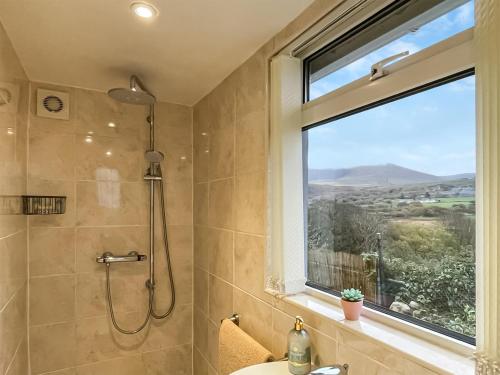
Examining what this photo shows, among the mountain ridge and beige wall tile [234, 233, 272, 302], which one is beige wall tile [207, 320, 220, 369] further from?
the mountain ridge

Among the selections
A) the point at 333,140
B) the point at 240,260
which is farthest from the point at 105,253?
the point at 333,140

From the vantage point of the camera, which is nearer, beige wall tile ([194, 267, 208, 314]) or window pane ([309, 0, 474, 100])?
window pane ([309, 0, 474, 100])

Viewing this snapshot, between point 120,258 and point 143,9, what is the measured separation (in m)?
1.57

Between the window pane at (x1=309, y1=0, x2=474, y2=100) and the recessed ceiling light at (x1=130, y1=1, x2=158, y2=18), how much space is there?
0.74m

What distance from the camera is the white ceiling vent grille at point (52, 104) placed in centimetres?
203

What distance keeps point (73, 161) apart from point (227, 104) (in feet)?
3.63

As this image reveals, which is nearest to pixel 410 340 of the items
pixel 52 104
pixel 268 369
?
pixel 268 369

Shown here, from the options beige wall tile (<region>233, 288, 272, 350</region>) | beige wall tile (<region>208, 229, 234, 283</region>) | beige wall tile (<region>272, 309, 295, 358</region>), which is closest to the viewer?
beige wall tile (<region>272, 309, 295, 358</region>)

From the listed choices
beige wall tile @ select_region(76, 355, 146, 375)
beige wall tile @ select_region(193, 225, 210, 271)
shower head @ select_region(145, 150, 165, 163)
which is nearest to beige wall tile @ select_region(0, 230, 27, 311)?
beige wall tile @ select_region(76, 355, 146, 375)

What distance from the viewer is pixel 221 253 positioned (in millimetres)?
1997

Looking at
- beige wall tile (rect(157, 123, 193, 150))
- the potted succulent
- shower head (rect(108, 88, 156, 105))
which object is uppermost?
shower head (rect(108, 88, 156, 105))

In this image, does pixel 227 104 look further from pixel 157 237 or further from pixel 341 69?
pixel 157 237

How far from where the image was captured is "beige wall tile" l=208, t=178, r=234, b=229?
6.19 ft

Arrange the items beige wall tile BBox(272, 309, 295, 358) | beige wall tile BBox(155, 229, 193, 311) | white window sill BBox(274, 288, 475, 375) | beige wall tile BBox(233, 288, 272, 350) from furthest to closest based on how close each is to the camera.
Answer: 1. beige wall tile BBox(155, 229, 193, 311)
2. beige wall tile BBox(233, 288, 272, 350)
3. beige wall tile BBox(272, 309, 295, 358)
4. white window sill BBox(274, 288, 475, 375)
